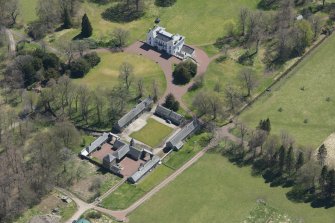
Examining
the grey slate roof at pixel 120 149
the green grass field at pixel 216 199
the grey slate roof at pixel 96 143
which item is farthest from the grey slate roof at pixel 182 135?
the grey slate roof at pixel 96 143

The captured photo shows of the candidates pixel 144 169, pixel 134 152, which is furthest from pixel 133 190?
pixel 134 152

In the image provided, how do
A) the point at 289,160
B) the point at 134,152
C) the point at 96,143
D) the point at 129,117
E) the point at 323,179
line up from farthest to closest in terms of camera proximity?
1. the point at 129,117
2. the point at 96,143
3. the point at 134,152
4. the point at 289,160
5. the point at 323,179

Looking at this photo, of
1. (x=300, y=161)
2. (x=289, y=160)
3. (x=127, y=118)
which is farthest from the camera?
(x=127, y=118)

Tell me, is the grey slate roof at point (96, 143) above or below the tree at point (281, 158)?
below

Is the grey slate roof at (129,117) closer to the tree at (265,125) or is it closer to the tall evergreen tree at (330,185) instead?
the tree at (265,125)

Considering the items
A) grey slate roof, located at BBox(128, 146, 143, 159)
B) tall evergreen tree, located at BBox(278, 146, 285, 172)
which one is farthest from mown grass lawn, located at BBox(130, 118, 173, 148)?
tall evergreen tree, located at BBox(278, 146, 285, 172)

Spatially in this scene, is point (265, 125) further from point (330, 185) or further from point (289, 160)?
point (330, 185)

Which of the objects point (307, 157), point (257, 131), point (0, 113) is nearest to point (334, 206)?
point (307, 157)
